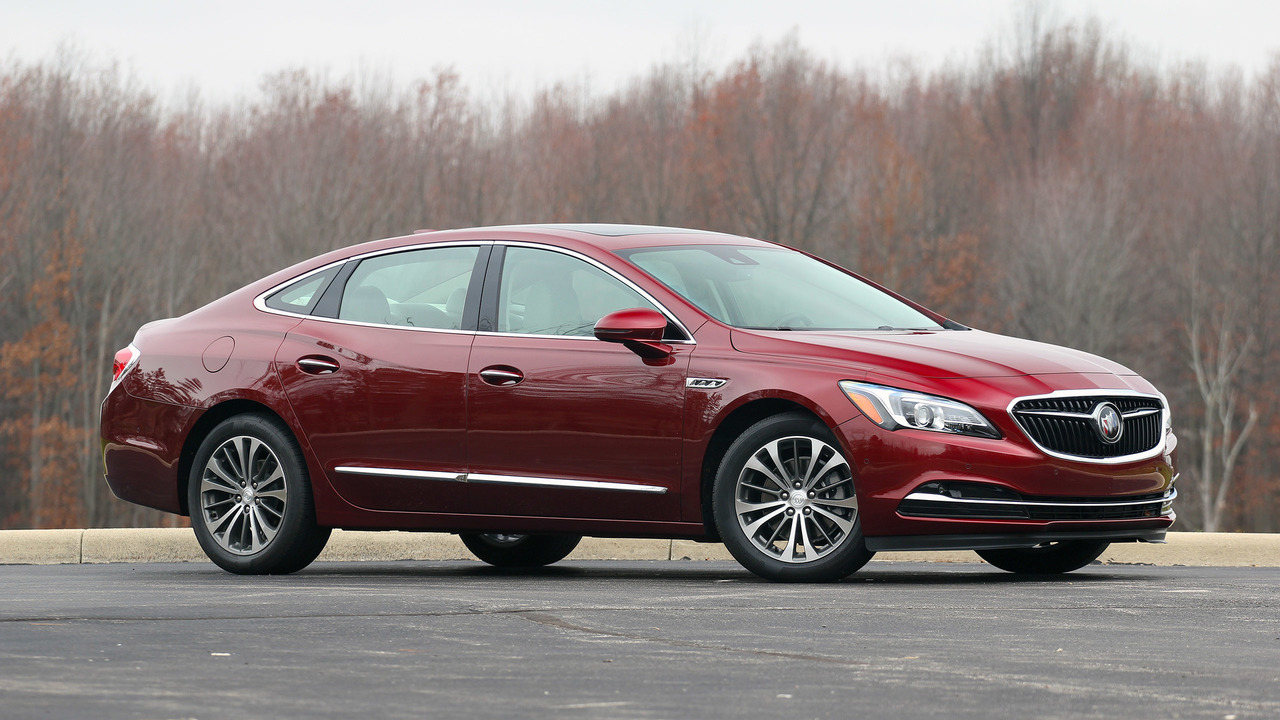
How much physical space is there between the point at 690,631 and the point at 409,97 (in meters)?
48.6

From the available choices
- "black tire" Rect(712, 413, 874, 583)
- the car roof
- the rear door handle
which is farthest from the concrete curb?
"black tire" Rect(712, 413, 874, 583)

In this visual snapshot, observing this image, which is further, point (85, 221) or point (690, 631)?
point (85, 221)

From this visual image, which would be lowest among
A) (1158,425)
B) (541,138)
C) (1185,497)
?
(1185,497)

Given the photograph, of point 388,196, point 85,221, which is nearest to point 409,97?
point 388,196

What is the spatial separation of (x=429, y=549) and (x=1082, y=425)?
4669mm

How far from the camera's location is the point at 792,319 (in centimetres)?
833

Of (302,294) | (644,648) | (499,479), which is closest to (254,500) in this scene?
(302,294)

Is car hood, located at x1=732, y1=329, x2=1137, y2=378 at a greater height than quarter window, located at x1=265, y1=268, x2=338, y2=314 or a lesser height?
lesser

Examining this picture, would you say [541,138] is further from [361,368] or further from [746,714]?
[746,714]

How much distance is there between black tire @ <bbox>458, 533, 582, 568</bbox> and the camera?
10.0 m

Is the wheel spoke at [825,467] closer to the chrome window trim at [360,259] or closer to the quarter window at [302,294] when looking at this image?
the chrome window trim at [360,259]

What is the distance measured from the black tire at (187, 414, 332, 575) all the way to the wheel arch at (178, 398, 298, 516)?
7cm

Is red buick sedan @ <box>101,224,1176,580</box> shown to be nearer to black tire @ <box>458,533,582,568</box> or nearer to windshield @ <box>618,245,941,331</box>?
windshield @ <box>618,245,941,331</box>

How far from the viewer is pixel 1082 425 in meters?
7.70
